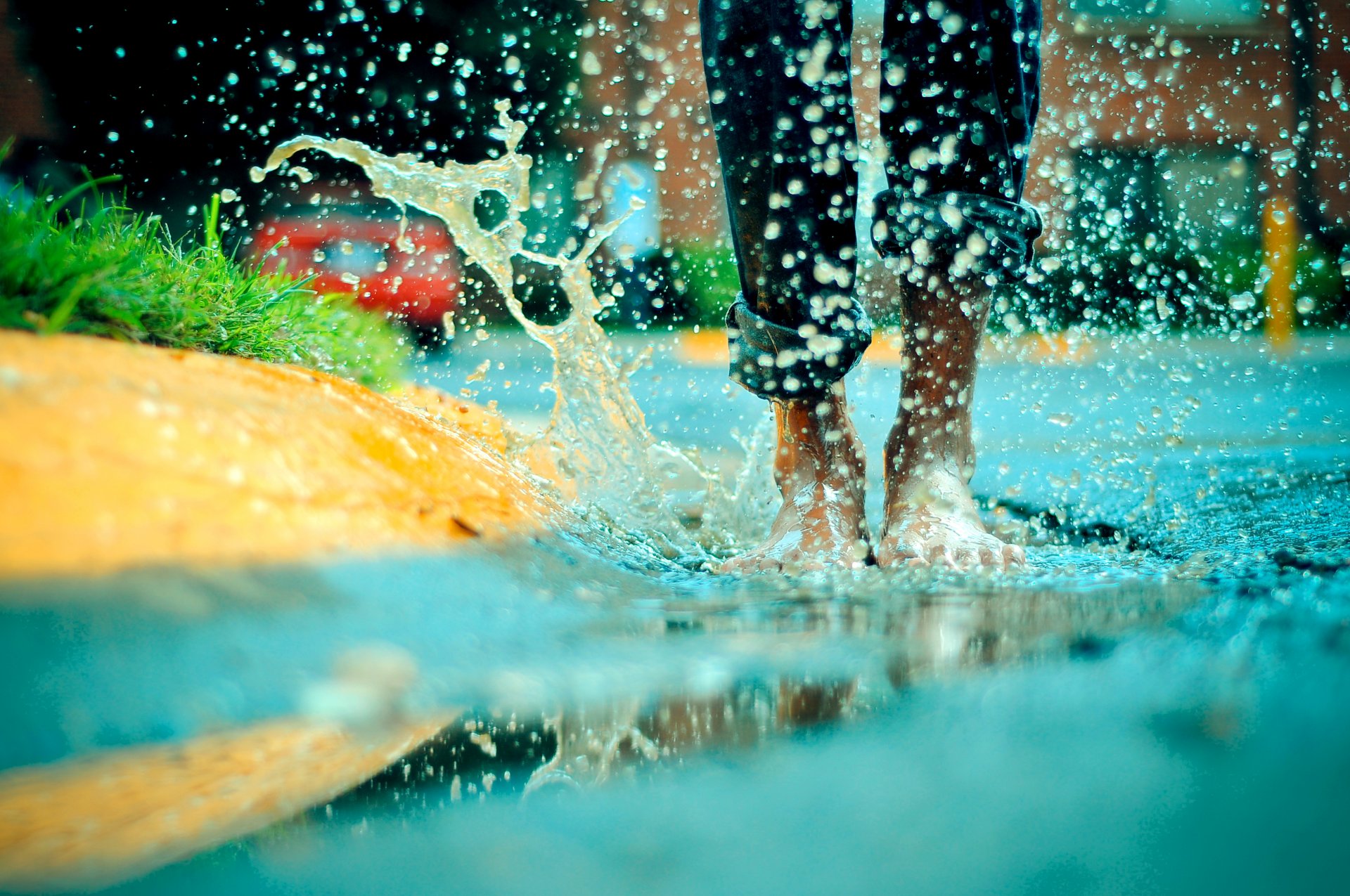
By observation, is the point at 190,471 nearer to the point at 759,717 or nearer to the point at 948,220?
the point at 759,717

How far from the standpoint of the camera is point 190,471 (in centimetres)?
97

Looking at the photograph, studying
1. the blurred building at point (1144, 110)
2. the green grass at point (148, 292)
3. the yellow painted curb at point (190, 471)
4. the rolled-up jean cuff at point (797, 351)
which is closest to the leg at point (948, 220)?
the rolled-up jean cuff at point (797, 351)

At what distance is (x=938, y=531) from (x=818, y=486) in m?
0.22

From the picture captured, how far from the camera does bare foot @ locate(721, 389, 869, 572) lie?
1595 mm

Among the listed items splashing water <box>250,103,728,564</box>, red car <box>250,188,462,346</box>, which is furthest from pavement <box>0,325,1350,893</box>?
red car <box>250,188,462,346</box>

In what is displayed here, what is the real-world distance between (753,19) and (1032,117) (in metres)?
0.51

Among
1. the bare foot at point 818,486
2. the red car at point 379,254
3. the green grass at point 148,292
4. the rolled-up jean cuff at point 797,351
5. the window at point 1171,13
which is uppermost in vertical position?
the window at point 1171,13

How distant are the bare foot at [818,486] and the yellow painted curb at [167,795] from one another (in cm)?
89

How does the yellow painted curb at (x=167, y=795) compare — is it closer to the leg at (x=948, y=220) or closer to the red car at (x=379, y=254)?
the leg at (x=948, y=220)

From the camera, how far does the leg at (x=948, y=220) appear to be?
5.08ft

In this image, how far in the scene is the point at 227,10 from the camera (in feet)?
24.8

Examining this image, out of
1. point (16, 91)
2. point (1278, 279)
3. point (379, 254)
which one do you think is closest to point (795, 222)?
point (379, 254)

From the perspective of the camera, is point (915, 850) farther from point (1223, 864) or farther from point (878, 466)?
point (878, 466)

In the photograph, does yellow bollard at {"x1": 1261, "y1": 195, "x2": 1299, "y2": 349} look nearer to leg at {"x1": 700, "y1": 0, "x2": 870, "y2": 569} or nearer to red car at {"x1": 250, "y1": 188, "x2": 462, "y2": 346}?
red car at {"x1": 250, "y1": 188, "x2": 462, "y2": 346}
